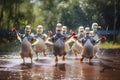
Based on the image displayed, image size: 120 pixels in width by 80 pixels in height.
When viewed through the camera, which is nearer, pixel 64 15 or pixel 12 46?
pixel 12 46

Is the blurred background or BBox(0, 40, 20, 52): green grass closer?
BBox(0, 40, 20, 52): green grass

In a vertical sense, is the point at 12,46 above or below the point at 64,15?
below

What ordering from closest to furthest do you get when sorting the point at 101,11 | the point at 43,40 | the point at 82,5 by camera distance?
the point at 43,40 → the point at 101,11 → the point at 82,5

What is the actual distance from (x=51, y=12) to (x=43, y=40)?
69.4ft

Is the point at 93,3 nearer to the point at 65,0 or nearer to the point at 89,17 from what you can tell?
the point at 89,17

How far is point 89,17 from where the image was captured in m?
33.6

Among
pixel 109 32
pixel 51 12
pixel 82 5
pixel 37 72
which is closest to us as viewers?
pixel 37 72

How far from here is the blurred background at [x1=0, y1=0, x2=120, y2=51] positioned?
29.8 m

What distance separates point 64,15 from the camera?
37.6 meters

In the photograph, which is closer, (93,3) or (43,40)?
(43,40)

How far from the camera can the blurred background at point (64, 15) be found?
2981cm

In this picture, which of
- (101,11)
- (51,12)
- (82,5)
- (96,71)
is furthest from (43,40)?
(51,12)

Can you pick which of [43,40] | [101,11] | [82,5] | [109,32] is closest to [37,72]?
[43,40]

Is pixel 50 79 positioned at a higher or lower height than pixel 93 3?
lower
